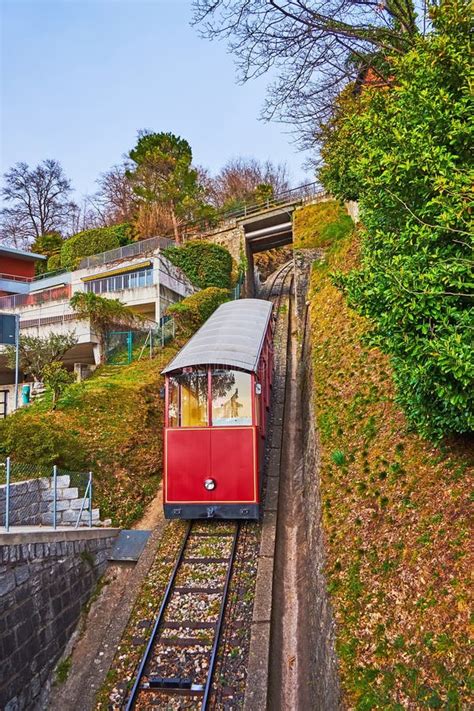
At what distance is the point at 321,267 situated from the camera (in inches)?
873

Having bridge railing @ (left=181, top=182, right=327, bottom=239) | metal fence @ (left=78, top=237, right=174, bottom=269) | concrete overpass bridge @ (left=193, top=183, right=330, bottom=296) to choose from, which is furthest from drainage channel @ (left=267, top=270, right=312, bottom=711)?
bridge railing @ (left=181, top=182, right=327, bottom=239)

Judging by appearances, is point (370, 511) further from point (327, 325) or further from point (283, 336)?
point (283, 336)

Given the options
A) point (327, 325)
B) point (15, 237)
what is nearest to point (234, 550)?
point (327, 325)

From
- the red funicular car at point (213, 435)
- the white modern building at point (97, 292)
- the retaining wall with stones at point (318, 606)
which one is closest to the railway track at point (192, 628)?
the red funicular car at point (213, 435)

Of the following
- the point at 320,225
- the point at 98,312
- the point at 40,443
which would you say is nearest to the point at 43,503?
the point at 40,443

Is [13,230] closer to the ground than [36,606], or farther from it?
farther from it

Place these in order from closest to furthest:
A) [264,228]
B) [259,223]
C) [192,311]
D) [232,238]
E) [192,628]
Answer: [192,628] < [192,311] < [232,238] < [259,223] < [264,228]

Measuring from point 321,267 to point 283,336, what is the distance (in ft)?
12.9

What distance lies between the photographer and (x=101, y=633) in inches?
305

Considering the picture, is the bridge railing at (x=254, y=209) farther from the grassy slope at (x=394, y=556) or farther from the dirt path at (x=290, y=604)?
the grassy slope at (x=394, y=556)

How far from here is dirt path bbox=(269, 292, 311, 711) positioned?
6.46m

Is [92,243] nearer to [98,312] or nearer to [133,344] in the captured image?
[98,312]

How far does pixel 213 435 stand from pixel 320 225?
2134 cm

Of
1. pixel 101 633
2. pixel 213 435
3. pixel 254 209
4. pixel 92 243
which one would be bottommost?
pixel 101 633
